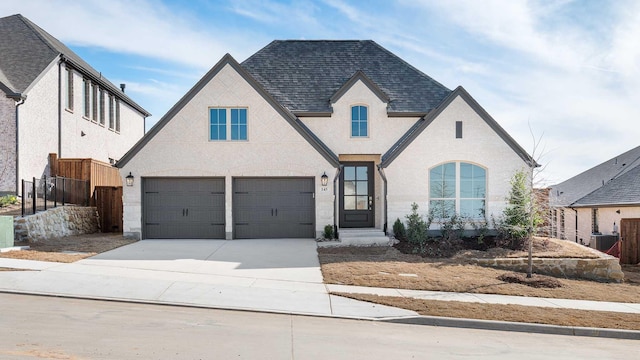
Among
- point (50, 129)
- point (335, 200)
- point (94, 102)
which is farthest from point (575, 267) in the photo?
point (94, 102)

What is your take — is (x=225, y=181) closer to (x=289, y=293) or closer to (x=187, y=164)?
(x=187, y=164)

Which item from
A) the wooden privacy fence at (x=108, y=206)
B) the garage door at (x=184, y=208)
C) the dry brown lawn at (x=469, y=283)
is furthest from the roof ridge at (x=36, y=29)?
the dry brown lawn at (x=469, y=283)

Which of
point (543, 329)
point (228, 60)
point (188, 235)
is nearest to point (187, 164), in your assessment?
point (188, 235)

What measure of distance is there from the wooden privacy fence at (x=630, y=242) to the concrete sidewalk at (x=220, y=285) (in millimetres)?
11695

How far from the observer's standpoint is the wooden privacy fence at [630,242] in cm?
2009

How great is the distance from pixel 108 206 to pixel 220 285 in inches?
470

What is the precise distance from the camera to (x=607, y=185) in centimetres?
2950

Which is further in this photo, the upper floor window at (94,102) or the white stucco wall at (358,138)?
the upper floor window at (94,102)

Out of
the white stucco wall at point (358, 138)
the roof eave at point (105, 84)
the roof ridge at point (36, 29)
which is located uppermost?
the roof ridge at point (36, 29)

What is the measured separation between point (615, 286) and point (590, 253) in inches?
84.9

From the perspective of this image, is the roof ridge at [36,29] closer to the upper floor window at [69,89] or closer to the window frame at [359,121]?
the upper floor window at [69,89]

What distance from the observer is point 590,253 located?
1461cm

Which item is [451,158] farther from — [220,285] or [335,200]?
[220,285]

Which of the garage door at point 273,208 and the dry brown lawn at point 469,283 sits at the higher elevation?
the garage door at point 273,208
